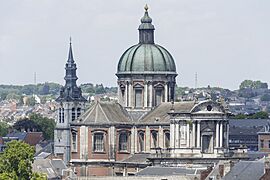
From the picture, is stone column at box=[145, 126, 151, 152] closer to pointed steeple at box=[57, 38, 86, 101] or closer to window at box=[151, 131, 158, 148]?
window at box=[151, 131, 158, 148]

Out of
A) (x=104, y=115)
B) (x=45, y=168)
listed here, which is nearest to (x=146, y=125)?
(x=104, y=115)

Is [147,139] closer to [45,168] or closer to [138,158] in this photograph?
[138,158]

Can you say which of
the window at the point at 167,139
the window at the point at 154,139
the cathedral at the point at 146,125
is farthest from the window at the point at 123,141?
the window at the point at 167,139

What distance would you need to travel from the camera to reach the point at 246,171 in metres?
98.1

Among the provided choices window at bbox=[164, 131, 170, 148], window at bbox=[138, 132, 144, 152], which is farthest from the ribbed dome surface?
window at bbox=[164, 131, 170, 148]

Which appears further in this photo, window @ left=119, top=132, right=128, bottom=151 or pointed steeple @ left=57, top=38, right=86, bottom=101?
pointed steeple @ left=57, top=38, right=86, bottom=101

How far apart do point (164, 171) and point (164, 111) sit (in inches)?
600

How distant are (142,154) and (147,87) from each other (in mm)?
6510

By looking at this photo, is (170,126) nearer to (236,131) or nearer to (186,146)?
(186,146)

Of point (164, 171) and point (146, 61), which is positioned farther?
point (146, 61)

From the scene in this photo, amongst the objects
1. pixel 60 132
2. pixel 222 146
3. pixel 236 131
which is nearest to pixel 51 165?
pixel 222 146

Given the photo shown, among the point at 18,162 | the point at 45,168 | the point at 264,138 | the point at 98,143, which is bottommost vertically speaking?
the point at 45,168

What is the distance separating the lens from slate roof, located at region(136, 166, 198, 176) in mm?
110688

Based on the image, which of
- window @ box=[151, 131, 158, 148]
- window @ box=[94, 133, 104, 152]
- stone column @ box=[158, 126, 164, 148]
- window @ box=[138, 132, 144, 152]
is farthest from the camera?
window @ box=[94, 133, 104, 152]
